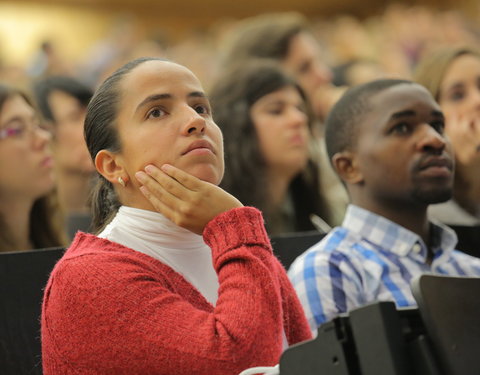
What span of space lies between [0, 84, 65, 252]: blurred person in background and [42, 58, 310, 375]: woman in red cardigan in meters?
0.67

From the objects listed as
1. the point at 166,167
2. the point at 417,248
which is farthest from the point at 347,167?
the point at 166,167

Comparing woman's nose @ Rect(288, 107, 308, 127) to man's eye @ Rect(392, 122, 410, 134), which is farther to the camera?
woman's nose @ Rect(288, 107, 308, 127)

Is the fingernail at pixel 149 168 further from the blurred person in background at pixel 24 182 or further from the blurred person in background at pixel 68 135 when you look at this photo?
the blurred person in background at pixel 68 135

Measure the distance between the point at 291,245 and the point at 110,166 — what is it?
22.1 inches

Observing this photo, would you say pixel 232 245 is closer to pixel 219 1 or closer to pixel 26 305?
pixel 26 305

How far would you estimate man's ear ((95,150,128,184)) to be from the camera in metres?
1.14

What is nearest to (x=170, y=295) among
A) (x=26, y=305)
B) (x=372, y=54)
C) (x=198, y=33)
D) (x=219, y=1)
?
(x=26, y=305)

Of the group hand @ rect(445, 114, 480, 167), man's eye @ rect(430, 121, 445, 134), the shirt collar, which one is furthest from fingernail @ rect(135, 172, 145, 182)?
hand @ rect(445, 114, 480, 167)

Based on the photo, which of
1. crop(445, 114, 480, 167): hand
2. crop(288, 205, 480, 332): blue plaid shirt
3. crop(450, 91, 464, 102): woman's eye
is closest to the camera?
crop(288, 205, 480, 332): blue plaid shirt

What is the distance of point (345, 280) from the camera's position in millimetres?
1379

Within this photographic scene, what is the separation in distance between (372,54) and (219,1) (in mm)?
3051

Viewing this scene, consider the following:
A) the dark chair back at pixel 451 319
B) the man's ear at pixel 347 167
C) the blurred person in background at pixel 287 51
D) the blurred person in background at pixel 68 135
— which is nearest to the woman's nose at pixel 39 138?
the blurred person in background at pixel 68 135

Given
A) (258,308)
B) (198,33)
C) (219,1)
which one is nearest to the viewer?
(258,308)

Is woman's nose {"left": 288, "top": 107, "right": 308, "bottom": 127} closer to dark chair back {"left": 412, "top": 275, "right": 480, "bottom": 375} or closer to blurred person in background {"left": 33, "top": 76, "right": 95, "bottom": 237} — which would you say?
blurred person in background {"left": 33, "top": 76, "right": 95, "bottom": 237}
